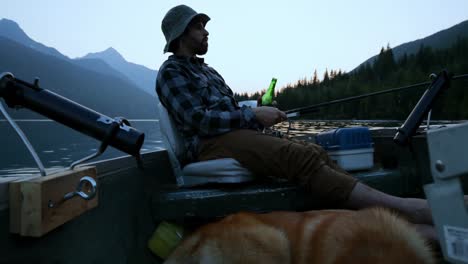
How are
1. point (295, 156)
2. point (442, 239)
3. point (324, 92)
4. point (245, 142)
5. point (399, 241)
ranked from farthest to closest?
point (324, 92) → point (245, 142) → point (295, 156) → point (399, 241) → point (442, 239)

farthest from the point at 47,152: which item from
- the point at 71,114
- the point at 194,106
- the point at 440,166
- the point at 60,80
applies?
the point at 60,80

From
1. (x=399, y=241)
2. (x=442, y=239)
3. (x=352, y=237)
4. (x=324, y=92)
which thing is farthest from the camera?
(x=324, y=92)

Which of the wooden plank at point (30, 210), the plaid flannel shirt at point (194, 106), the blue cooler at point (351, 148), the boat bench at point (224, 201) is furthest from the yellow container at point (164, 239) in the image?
the blue cooler at point (351, 148)

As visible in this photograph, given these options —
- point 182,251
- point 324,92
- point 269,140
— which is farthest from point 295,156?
point 324,92

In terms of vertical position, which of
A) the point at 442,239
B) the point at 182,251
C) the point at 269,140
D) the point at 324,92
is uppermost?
the point at 324,92

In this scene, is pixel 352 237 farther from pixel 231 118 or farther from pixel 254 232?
pixel 231 118

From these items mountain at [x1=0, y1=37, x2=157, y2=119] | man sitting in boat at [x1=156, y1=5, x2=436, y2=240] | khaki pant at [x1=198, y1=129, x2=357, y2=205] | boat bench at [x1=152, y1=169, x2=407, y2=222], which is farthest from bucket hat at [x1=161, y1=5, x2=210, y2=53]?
mountain at [x1=0, y1=37, x2=157, y2=119]

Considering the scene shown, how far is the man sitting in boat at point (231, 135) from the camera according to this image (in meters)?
2.30

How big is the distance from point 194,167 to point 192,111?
399 millimetres

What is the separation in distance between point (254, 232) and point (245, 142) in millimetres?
958

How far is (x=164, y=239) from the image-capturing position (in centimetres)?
223

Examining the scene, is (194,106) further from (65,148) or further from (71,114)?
(65,148)

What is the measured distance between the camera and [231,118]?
8.95 feet

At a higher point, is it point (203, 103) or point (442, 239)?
point (203, 103)
